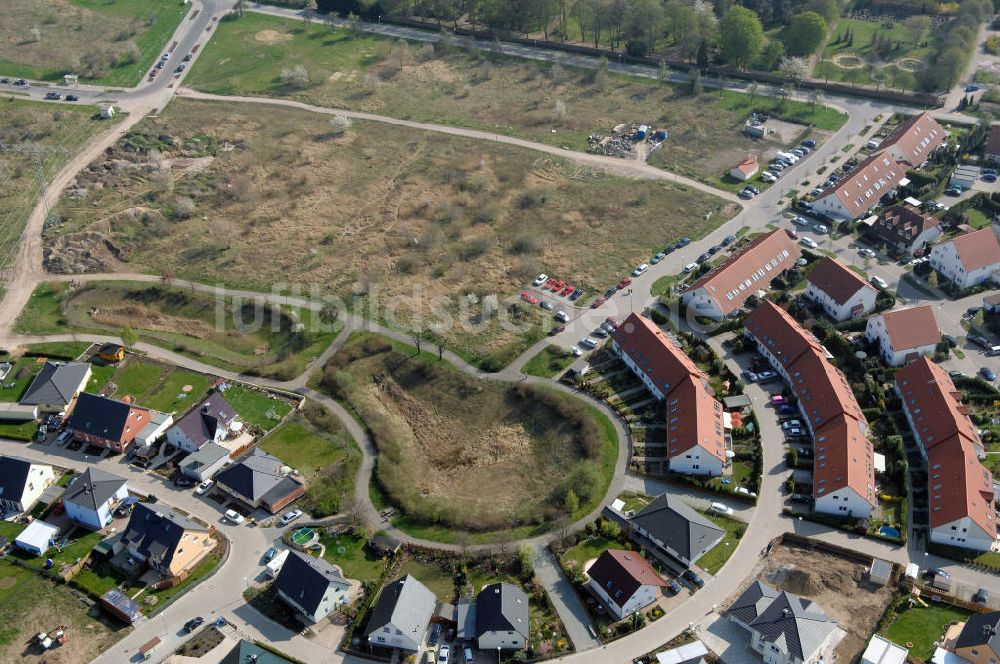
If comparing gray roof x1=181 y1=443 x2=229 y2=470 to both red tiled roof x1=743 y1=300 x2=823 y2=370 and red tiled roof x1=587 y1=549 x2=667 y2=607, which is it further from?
red tiled roof x1=743 y1=300 x2=823 y2=370

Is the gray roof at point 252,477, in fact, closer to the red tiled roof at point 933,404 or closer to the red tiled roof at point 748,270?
the red tiled roof at point 748,270

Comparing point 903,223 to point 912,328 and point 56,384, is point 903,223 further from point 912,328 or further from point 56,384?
point 56,384

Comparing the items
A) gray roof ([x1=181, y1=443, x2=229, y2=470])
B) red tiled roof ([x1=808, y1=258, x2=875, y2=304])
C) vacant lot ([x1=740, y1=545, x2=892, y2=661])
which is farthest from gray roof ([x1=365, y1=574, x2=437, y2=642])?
red tiled roof ([x1=808, y1=258, x2=875, y2=304])

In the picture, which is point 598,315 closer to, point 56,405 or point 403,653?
point 403,653

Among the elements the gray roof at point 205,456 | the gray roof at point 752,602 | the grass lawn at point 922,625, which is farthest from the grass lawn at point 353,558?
the grass lawn at point 922,625

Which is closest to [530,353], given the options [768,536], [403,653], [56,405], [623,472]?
[623,472]

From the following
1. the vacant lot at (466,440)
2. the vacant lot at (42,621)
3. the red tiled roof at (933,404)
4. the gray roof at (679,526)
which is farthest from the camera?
the red tiled roof at (933,404)
